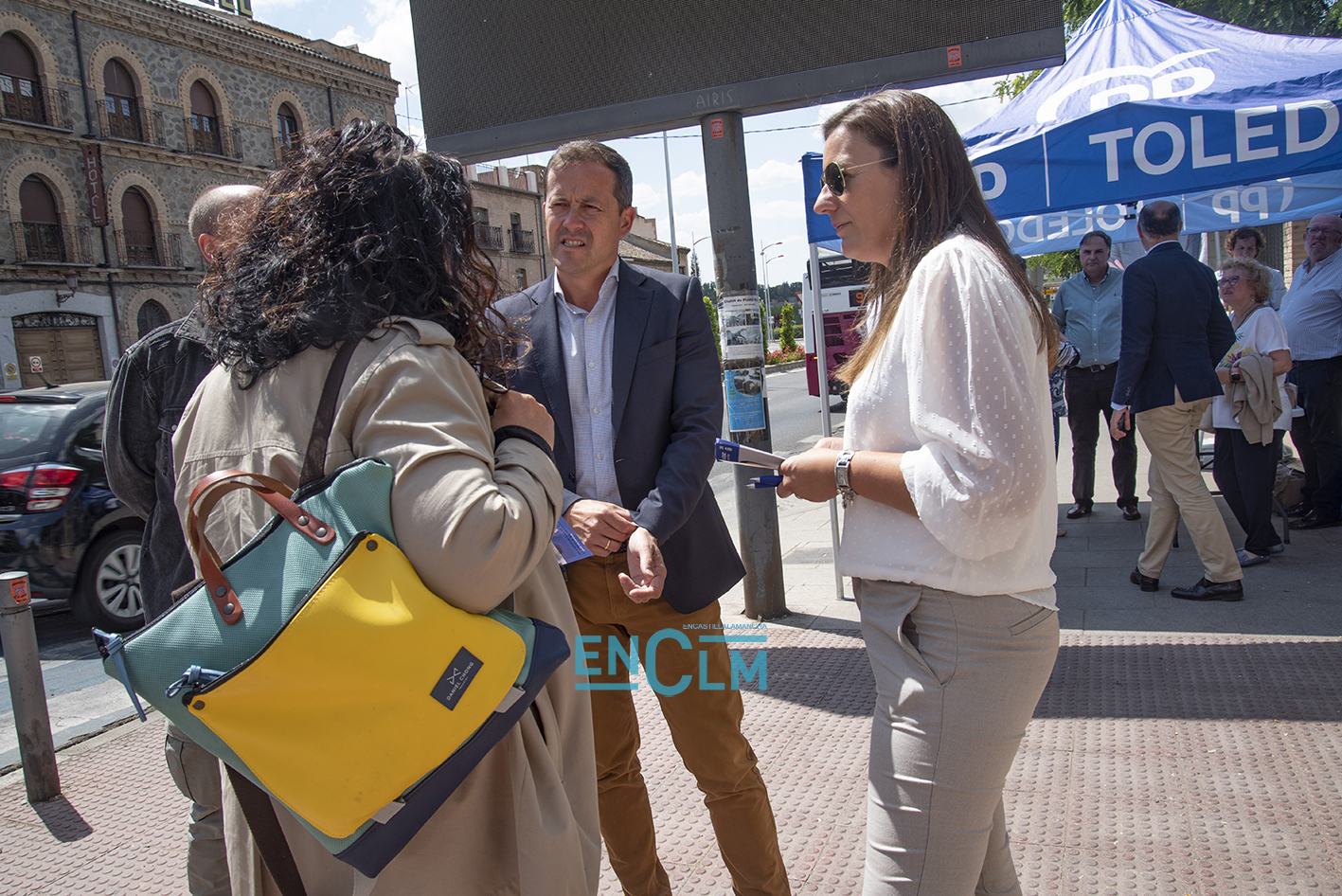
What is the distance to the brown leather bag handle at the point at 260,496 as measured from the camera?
4.11 ft

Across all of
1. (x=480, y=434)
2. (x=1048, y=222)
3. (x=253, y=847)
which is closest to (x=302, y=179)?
(x=480, y=434)

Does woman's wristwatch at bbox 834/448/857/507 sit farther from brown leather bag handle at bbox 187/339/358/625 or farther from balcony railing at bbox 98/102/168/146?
balcony railing at bbox 98/102/168/146

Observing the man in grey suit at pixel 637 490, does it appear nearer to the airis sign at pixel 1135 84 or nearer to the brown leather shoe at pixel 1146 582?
the airis sign at pixel 1135 84

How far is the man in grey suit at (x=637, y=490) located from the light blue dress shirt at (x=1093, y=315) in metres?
5.36

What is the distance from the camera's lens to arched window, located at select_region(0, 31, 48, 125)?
83.1ft

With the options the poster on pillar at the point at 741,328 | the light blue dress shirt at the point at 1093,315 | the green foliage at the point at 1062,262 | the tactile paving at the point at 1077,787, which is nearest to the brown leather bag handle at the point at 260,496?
the tactile paving at the point at 1077,787

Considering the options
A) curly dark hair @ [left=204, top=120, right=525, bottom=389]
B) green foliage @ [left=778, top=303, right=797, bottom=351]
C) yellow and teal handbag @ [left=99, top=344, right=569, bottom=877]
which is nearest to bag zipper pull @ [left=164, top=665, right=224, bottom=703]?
yellow and teal handbag @ [left=99, top=344, right=569, bottom=877]

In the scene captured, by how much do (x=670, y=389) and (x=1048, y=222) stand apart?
7441 millimetres

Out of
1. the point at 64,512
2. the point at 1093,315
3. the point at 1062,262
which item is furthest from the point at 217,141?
the point at 1093,315

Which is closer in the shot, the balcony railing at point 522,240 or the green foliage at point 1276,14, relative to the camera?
the green foliage at point 1276,14

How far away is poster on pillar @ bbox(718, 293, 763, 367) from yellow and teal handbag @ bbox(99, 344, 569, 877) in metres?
3.62

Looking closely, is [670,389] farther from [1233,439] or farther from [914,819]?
[1233,439]

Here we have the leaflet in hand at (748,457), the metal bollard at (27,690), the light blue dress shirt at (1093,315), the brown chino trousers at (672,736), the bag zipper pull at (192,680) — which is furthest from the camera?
the light blue dress shirt at (1093,315)

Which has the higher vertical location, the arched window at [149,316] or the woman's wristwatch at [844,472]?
the arched window at [149,316]
